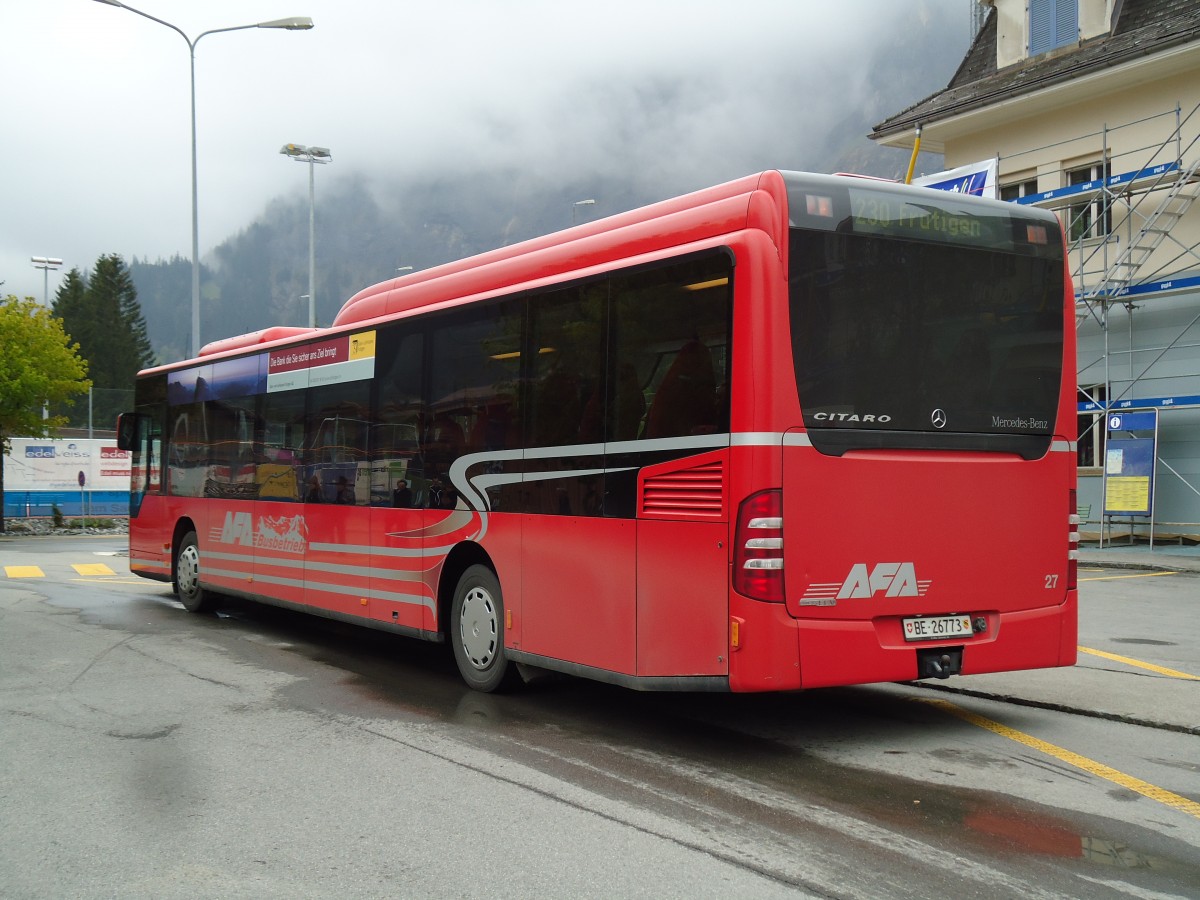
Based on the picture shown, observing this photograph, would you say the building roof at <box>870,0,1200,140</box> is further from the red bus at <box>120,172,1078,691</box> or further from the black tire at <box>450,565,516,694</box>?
the black tire at <box>450,565,516,694</box>

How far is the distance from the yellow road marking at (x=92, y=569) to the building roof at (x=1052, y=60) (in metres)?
Answer: 19.2

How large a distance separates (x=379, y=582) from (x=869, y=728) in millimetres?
4316

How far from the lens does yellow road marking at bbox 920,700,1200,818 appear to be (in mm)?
5578

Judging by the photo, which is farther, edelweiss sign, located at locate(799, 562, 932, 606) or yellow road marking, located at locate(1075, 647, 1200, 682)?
→ yellow road marking, located at locate(1075, 647, 1200, 682)

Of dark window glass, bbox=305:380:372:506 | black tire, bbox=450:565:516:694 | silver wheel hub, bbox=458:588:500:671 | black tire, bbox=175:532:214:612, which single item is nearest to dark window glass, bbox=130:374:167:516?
black tire, bbox=175:532:214:612

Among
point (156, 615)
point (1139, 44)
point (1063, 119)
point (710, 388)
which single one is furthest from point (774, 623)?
point (1063, 119)

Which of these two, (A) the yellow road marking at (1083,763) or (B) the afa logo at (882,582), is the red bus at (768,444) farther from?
(A) the yellow road marking at (1083,763)

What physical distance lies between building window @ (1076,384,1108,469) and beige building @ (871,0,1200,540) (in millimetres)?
39

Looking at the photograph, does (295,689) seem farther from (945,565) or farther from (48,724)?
(945,565)

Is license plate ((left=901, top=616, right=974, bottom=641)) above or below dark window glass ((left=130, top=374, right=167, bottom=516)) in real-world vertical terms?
below

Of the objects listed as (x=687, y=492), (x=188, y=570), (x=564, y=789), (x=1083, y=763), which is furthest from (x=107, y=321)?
(x=1083, y=763)

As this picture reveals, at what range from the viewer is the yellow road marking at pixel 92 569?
20.5m

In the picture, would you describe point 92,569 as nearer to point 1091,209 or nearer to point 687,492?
point 687,492

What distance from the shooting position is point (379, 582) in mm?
9742
